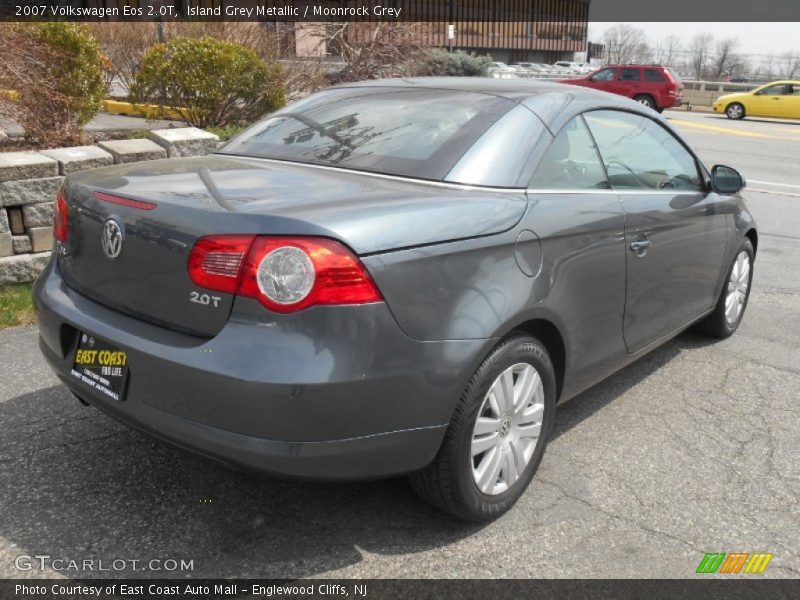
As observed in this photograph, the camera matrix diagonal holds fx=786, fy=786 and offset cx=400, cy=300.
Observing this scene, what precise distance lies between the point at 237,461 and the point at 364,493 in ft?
2.84

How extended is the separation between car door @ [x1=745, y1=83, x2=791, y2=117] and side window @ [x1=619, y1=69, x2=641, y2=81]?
13.7 ft

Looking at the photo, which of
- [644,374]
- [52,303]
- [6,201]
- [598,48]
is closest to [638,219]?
[644,374]

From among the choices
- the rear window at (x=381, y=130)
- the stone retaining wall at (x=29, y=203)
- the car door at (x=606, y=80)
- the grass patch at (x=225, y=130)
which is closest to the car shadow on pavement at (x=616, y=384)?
the rear window at (x=381, y=130)

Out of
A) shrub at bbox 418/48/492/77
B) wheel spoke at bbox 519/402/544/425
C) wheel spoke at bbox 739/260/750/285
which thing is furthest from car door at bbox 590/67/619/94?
wheel spoke at bbox 519/402/544/425

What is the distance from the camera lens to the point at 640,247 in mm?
3584

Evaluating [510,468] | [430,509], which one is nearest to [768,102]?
[510,468]

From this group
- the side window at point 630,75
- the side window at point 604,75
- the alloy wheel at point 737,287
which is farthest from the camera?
the side window at point 604,75

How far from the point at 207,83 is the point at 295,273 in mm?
7135

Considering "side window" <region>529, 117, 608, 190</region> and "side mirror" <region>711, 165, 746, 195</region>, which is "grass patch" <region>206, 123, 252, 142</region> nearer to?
"side mirror" <region>711, 165, 746, 195</region>

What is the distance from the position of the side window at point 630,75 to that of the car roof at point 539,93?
90.0ft

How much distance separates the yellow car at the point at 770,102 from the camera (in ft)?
93.4

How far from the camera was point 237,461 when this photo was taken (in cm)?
239

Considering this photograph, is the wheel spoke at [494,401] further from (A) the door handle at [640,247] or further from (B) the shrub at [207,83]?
(B) the shrub at [207,83]

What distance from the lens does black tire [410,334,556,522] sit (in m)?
2.67
